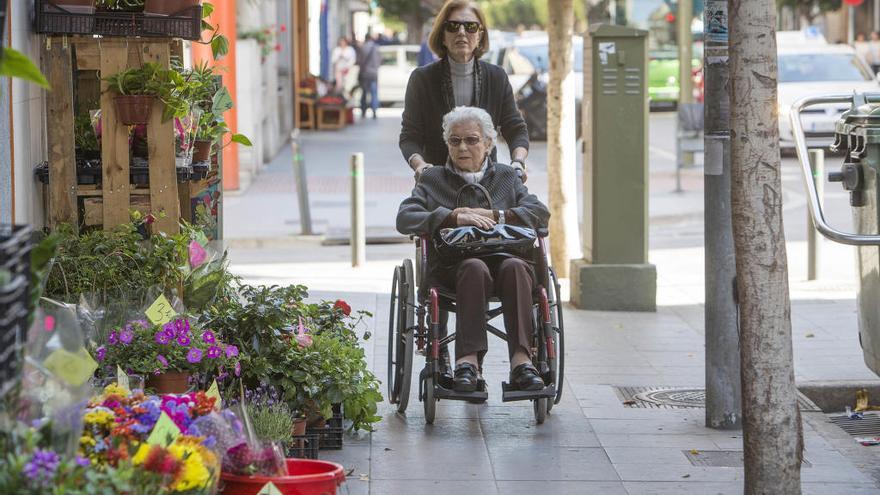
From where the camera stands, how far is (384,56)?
38.9 meters

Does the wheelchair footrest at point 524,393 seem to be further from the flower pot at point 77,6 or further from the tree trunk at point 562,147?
the tree trunk at point 562,147

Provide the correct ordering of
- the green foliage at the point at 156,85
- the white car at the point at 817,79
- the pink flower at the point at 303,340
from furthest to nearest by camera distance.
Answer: the white car at the point at 817,79, the green foliage at the point at 156,85, the pink flower at the point at 303,340

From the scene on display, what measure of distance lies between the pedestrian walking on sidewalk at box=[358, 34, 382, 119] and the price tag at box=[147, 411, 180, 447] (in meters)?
28.6

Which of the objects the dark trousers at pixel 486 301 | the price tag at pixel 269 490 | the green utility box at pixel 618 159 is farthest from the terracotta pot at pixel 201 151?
the green utility box at pixel 618 159

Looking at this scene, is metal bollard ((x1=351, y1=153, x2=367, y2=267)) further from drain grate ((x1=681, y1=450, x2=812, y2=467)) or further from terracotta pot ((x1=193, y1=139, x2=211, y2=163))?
drain grate ((x1=681, y1=450, x2=812, y2=467))

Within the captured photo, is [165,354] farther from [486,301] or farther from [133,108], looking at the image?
[486,301]

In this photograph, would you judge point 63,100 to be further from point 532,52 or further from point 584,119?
point 532,52

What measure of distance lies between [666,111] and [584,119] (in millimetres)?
25565

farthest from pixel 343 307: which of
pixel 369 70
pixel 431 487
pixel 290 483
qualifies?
pixel 369 70

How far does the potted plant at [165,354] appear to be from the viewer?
16.9ft

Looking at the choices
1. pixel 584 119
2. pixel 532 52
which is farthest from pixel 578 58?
pixel 584 119

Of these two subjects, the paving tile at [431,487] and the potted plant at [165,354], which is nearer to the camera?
the potted plant at [165,354]

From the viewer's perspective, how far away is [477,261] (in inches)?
246

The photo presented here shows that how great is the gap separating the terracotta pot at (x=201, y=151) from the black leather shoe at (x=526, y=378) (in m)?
1.76
